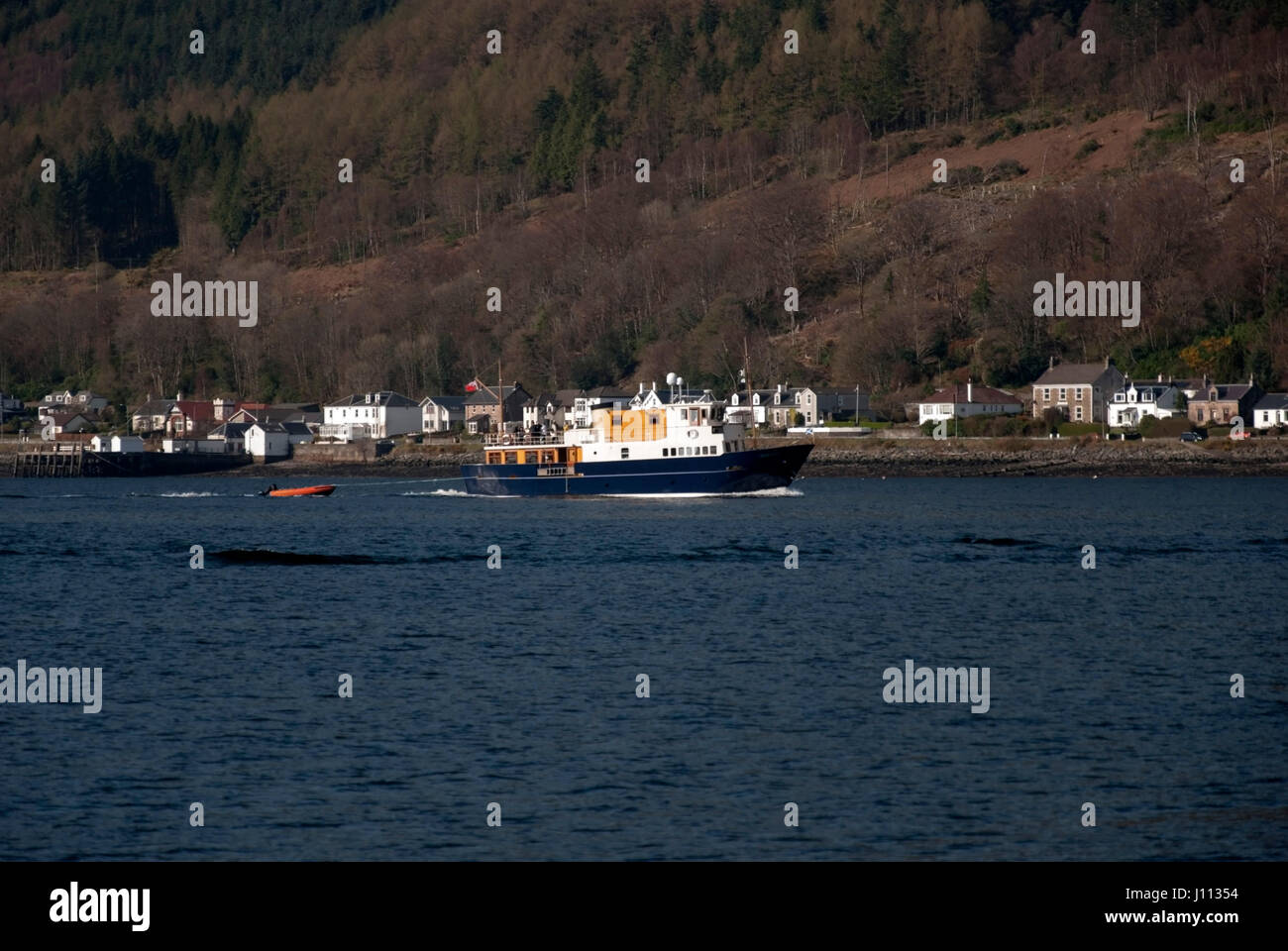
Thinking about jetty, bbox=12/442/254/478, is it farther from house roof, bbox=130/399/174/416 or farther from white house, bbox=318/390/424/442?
house roof, bbox=130/399/174/416

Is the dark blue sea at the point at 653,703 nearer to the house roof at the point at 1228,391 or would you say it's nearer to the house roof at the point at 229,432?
the house roof at the point at 1228,391

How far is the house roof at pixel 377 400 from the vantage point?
520 ft

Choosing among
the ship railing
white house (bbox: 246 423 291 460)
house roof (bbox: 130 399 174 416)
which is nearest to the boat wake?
the ship railing

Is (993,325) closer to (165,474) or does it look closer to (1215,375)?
(1215,375)

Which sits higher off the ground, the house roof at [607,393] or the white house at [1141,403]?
the house roof at [607,393]

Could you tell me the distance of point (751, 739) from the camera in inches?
1069

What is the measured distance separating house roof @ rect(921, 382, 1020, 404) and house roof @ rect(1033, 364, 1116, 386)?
3054mm

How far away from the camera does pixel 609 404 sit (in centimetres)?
13788

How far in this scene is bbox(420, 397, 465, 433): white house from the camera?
15750 centimetres

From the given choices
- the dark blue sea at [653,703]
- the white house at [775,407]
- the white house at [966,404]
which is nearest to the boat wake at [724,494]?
the dark blue sea at [653,703]

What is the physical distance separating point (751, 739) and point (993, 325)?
120148mm

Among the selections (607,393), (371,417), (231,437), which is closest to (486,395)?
(607,393)

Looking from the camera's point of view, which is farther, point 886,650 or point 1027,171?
point 1027,171
